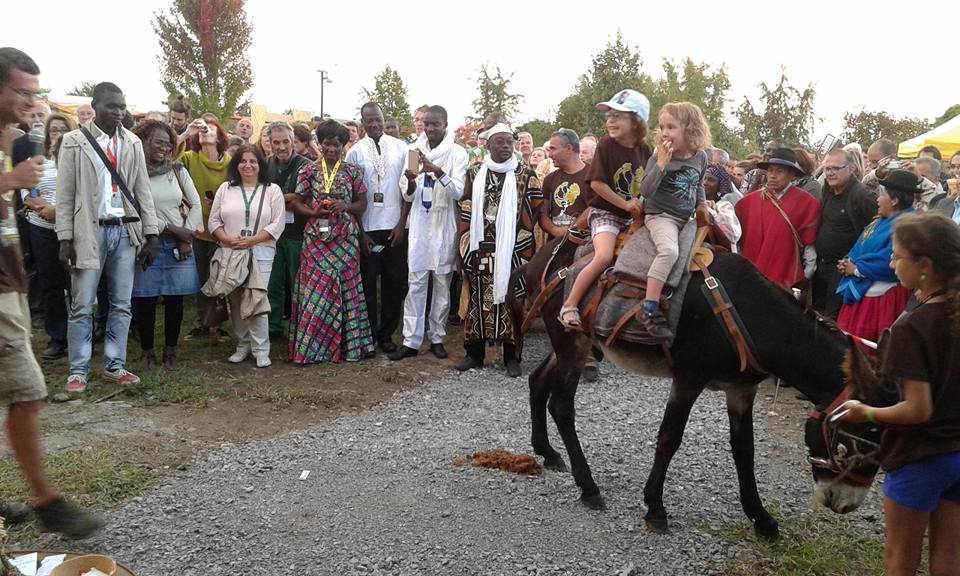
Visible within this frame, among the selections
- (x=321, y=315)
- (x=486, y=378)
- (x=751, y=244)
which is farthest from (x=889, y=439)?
(x=321, y=315)

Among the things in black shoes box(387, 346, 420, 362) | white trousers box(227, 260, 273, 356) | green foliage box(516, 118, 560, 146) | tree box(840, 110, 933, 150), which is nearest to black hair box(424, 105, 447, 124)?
white trousers box(227, 260, 273, 356)

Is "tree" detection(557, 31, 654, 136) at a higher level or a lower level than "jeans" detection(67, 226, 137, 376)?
higher

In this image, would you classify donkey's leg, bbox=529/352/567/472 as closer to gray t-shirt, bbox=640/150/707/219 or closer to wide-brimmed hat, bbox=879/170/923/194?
gray t-shirt, bbox=640/150/707/219

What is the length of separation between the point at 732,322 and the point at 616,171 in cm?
142

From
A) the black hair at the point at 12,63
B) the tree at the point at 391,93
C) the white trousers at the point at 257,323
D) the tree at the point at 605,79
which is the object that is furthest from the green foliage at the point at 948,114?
the black hair at the point at 12,63

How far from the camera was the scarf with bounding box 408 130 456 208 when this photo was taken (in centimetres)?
794

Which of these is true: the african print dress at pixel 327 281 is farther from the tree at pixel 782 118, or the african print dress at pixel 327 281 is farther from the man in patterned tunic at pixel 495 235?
the tree at pixel 782 118

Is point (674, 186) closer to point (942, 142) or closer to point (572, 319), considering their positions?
point (572, 319)

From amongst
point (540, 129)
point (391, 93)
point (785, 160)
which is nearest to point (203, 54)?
point (391, 93)

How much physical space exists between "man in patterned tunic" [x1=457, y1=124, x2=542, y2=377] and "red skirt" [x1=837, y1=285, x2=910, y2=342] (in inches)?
119

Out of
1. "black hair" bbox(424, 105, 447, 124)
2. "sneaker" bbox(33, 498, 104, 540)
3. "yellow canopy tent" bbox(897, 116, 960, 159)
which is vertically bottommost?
"sneaker" bbox(33, 498, 104, 540)

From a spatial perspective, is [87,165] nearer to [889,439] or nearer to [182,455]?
[182,455]

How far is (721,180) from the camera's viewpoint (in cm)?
834

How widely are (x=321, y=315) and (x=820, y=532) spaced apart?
202 inches
